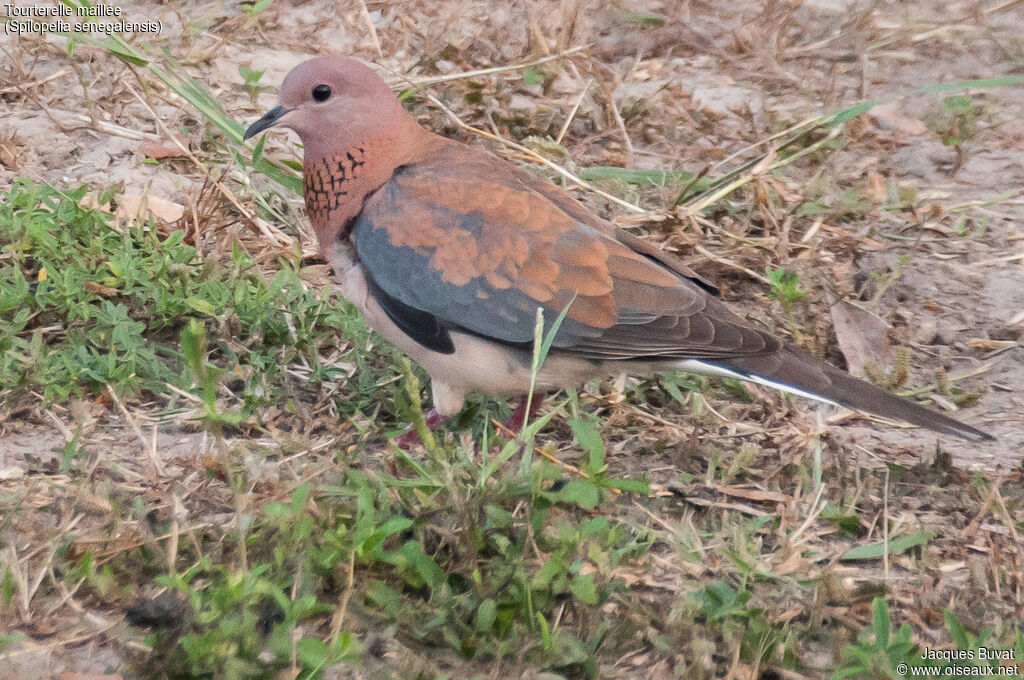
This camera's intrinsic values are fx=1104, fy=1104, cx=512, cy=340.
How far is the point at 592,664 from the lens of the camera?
2.24 metres

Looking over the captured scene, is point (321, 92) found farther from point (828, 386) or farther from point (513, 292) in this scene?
point (828, 386)

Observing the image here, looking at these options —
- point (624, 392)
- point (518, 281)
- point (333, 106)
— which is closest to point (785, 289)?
point (624, 392)

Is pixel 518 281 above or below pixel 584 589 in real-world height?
above

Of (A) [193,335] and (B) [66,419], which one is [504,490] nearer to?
(A) [193,335]

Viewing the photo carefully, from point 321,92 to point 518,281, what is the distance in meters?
0.90

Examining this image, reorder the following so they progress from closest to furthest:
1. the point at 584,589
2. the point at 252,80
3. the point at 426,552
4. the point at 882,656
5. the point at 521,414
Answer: the point at 882,656 → the point at 584,589 → the point at 426,552 → the point at 521,414 → the point at 252,80

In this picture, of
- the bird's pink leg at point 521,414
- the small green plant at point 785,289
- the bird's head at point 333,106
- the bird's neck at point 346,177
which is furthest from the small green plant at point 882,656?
the bird's head at point 333,106

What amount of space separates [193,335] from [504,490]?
30.8 inches

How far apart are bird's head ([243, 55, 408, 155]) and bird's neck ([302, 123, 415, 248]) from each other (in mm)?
28

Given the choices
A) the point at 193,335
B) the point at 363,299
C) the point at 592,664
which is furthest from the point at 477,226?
the point at 592,664

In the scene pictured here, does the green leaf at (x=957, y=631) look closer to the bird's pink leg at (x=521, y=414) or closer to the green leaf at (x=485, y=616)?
the green leaf at (x=485, y=616)

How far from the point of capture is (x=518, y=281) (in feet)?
9.78

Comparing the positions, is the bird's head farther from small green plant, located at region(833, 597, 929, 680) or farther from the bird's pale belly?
small green plant, located at region(833, 597, 929, 680)

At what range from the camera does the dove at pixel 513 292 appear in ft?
9.73
